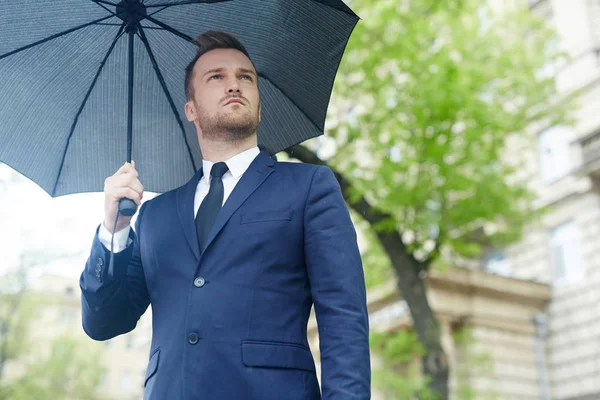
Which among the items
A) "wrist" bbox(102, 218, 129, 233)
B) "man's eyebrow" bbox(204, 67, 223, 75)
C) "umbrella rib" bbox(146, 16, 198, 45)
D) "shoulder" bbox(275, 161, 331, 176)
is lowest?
"wrist" bbox(102, 218, 129, 233)

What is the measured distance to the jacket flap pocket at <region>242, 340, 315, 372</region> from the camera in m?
2.32

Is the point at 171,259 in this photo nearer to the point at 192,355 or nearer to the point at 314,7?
the point at 192,355

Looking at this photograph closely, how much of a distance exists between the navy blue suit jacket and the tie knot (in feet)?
0.32

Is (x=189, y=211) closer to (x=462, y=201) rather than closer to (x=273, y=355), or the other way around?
(x=273, y=355)

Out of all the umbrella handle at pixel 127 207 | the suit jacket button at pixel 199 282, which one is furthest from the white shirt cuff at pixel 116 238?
the suit jacket button at pixel 199 282

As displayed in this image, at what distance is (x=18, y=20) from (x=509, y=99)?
1323 cm

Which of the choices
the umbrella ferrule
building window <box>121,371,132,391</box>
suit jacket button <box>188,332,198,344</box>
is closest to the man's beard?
the umbrella ferrule

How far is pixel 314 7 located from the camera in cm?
304

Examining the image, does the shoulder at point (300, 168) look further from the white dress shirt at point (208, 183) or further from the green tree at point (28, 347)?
the green tree at point (28, 347)

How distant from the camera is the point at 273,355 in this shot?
7.67 ft

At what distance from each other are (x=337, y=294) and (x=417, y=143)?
9.57 m

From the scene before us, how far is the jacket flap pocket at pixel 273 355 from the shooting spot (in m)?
2.32

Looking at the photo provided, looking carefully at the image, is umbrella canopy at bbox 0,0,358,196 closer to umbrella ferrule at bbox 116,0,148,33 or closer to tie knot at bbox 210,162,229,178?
umbrella ferrule at bbox 116,0,148,33

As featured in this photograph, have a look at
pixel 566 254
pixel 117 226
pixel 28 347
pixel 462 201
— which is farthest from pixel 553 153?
pixel 117 226
